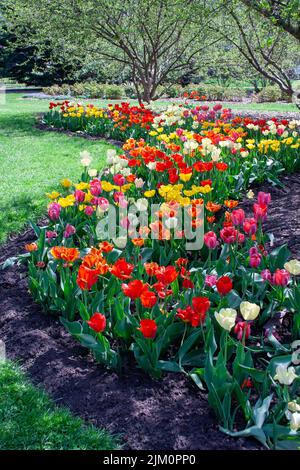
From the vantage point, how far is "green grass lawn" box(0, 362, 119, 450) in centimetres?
218

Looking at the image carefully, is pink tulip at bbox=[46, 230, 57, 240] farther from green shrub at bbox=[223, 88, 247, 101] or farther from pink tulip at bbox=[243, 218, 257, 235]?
green shrub at bbox=[223, 88, 247, 101]

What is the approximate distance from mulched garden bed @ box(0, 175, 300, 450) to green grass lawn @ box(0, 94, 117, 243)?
1749 mm

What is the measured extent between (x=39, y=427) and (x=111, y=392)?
0.37 meters

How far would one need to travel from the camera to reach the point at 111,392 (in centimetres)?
246

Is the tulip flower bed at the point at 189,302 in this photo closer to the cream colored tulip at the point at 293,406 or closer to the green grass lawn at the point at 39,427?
the cream colored tulip at the point at 293,406

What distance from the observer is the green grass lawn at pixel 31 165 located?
17.6 feet

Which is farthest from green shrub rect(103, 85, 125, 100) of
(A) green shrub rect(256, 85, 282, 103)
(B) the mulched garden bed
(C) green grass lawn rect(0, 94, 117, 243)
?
(B) the mulched garden bed

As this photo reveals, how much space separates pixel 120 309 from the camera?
2695 mm

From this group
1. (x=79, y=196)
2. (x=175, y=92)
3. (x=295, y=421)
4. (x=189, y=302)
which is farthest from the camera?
(x=175, y=92)

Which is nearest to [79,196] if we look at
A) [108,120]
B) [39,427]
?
[39,427]

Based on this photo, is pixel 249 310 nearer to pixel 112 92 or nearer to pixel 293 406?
pixel 293 406

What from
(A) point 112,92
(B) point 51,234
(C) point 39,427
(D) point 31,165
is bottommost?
(C) point 39,427

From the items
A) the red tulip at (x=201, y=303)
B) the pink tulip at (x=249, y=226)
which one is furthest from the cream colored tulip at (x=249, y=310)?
the pink tulip at (x=249, y=226)
